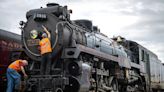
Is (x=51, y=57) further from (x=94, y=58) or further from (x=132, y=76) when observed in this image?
(x=132, y=76)

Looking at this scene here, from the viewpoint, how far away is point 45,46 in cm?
1052

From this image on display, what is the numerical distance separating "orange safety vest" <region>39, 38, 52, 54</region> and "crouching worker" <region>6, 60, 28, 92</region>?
2.59ft

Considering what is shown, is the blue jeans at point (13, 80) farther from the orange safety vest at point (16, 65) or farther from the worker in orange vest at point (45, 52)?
the worker in orange vest at point (45, 52)

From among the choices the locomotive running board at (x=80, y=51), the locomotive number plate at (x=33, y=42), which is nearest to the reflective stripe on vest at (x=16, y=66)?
the locomotive number plate at (x=33, y=42)

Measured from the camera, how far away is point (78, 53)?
Answer: 10.4 m

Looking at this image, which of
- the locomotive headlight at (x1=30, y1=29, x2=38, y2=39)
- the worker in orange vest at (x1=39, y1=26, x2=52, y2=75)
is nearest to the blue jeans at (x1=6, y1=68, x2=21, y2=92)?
the worker in orange vest at (x1=39, y1=26, x2=52, y2=75)

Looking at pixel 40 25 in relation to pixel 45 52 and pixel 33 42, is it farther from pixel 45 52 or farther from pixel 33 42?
pixel 45 52

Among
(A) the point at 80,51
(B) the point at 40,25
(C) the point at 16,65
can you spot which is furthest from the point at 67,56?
(C) the point at 16,65

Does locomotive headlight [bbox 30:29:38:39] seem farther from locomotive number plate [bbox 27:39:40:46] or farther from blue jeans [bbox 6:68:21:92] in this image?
blue jeans [bbox 6:68:21:92]

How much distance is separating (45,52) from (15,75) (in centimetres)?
135

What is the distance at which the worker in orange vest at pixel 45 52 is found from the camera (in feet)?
34.5

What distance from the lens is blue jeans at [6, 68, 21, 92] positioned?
1014cm

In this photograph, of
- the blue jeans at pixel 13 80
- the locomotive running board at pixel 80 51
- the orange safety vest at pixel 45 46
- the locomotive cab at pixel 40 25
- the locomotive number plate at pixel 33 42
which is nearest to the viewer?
the blue jeans at pixel 13 80

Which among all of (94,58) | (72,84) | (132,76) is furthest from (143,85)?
(72,84)
